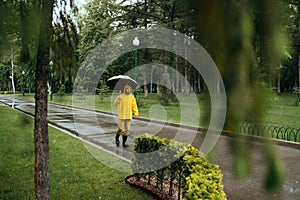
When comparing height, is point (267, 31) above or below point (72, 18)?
below

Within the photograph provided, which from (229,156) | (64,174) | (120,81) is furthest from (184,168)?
(120,81)

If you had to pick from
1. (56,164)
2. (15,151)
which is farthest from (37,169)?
(15,151)

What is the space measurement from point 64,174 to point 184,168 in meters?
2.70

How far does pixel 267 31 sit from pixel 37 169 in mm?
2521

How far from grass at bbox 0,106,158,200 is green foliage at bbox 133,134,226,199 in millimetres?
501

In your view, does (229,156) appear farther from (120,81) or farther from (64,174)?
(120,81)

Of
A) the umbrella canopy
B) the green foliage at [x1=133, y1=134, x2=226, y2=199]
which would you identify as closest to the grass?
the green foliage at [x1=133, y1=134, x2=226, y2=199]

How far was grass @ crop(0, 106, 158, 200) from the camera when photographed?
438cm

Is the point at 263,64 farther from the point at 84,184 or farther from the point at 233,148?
the point at 84,184

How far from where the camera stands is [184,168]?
379 centimetres

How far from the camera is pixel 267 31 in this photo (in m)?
0.72

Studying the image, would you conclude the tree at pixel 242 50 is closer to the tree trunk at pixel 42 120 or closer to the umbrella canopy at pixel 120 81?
A: the tree trunk at pixel 42 120

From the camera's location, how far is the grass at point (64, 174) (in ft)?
14.4

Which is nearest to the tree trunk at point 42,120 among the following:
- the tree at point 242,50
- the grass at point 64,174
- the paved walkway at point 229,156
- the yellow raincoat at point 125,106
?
the grass at point 64,174
